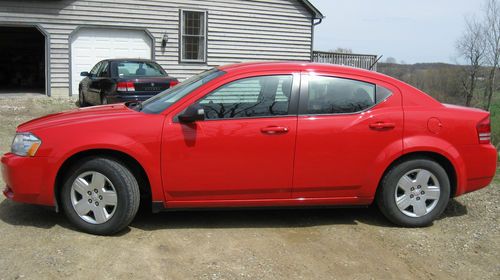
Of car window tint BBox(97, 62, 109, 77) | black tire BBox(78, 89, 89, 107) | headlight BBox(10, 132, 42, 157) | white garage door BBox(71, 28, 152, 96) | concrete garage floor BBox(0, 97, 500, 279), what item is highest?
white garage door BBox(71, 28, 152, 96)

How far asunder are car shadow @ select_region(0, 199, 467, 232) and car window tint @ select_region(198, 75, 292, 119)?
101 cm

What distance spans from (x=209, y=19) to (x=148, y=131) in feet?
46.1

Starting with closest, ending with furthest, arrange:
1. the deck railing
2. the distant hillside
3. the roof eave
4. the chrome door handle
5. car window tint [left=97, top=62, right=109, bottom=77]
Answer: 1. the chrome door handle
2. car window tint [left=97, top=62, right=109, bottom=77]
3. the roof eave
4. the deck railing
5. the distant hillside

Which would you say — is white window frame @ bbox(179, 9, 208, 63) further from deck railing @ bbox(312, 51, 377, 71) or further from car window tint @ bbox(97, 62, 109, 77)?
car window tint @ bbox(97, 62, 109, 77)

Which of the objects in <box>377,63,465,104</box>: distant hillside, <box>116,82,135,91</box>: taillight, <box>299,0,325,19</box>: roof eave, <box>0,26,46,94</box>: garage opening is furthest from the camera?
<box>377,63,465,104</box>: distant hillside

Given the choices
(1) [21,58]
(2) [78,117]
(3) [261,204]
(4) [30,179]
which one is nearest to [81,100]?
(1) [21,58]

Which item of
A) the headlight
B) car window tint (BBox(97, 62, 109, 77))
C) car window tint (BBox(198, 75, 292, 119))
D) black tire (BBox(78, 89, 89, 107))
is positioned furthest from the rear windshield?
car window tint (BBox(198, 75, 292, 119))

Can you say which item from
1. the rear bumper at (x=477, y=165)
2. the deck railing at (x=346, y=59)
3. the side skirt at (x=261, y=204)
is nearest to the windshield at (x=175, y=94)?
the side skirt at (x=261, y=204)

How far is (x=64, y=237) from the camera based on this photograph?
4.37 meters

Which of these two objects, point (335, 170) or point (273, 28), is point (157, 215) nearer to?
point (335, 170)

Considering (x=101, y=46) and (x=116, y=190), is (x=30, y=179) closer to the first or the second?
(x=116, y=190)

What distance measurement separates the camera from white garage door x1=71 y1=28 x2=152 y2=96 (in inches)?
635

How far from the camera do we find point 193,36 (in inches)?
699

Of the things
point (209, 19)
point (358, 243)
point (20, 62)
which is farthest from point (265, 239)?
point (20, 62)
